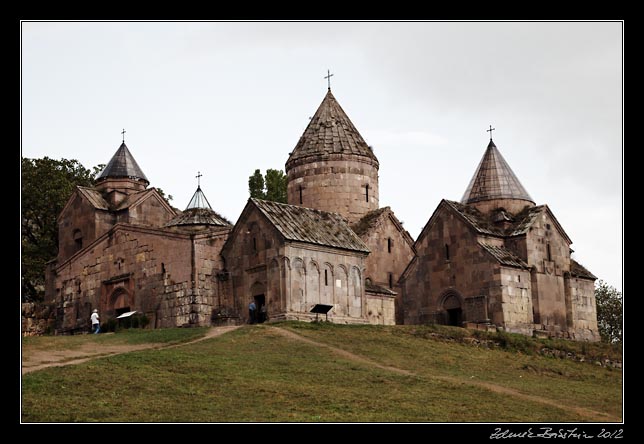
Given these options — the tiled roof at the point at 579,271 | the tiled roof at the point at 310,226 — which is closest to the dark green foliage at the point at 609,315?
the tiled roof at the point at 579,271

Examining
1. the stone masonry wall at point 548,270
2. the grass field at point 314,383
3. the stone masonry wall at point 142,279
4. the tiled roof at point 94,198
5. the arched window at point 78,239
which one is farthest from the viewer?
the arched window at point 78,239

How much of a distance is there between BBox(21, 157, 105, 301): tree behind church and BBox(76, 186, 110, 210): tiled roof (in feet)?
19.2

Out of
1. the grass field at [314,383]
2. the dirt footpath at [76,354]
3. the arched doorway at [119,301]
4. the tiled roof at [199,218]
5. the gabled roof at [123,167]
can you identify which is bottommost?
the grass field at [314,383]

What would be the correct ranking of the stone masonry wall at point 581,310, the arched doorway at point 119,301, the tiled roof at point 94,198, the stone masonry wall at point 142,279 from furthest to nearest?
the tiled roof at point 94,198, the stone masonry wall at point 581,310, the arched doorway at point 119,301, the stone masonry wall at point 142,279

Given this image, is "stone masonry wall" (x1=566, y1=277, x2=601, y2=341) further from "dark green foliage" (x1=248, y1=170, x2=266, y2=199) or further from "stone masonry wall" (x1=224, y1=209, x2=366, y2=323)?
"dark green foliage" (x1=248, y1=170, x2=266, y2=199)

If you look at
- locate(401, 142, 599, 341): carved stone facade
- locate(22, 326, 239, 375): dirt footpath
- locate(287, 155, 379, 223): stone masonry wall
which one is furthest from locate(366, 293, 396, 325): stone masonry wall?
locate(22, 326, 239, 375): dirt footpath

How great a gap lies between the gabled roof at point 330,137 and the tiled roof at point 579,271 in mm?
9233

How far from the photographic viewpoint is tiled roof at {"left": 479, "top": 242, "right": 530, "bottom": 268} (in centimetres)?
3778

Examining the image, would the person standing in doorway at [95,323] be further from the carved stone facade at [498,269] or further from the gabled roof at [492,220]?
the gabled roof at [492,220]

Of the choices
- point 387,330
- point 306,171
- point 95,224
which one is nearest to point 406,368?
point 387,330

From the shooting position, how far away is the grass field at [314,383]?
20.4 metres

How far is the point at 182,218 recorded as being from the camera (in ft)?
141

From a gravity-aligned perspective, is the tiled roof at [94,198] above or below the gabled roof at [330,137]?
below

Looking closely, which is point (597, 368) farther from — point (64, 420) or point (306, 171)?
point (64, 420)
